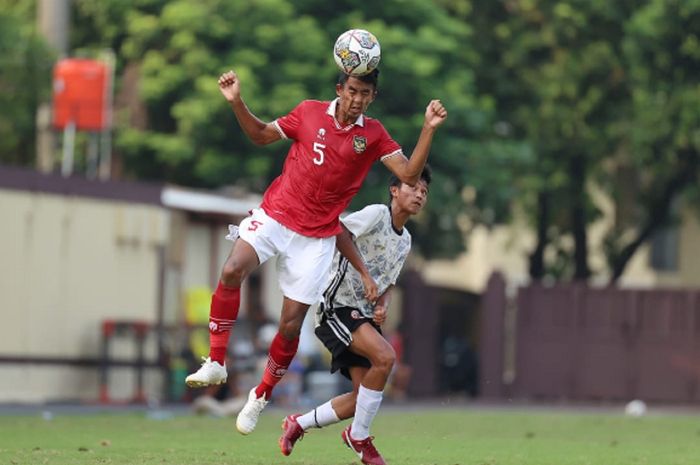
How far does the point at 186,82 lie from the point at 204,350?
24.6 feet

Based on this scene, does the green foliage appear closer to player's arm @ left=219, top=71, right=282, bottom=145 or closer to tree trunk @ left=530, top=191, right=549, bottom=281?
tree trunk @ left=530, top=191, right=549, bottom=281

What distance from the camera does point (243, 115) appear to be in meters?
13.3

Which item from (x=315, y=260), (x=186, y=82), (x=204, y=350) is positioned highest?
(x=186, y=82)

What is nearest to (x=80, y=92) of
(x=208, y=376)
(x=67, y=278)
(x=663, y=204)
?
(x=67, y=278)

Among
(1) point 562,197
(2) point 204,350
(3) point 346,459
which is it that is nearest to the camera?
(3) point 346,459

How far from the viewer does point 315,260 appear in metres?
13.4

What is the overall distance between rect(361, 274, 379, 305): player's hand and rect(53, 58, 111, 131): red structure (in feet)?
68.6

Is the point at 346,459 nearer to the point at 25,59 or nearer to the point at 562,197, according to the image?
the point at 25,59

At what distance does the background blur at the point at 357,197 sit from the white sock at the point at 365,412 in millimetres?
15226

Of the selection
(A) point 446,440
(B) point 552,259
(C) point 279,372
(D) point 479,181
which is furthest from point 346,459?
(B) point 552,259

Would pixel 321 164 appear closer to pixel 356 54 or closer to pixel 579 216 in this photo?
pixel 356 54

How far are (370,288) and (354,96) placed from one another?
54.1 inches

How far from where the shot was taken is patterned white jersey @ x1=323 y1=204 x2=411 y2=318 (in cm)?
1376

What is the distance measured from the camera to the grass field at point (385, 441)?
1463 cm
